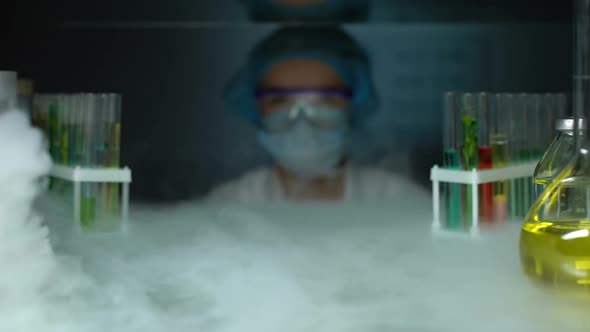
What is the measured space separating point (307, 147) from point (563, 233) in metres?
0.75

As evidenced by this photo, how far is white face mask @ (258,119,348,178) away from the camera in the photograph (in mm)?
1235

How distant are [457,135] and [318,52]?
0.42 meters

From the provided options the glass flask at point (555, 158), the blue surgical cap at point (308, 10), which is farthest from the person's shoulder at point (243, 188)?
the glass flask at point (555, 158)

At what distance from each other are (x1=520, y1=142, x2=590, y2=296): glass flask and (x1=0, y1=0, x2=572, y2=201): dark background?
61 cm

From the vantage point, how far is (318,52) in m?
1.27

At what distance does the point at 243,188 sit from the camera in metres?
1.23

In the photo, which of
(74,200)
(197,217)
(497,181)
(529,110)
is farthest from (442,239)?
(74,200)

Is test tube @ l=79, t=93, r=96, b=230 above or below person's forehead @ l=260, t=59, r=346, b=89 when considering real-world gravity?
below

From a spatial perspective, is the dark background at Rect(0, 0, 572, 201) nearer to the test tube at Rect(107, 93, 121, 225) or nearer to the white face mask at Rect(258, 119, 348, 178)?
the white face mask at Rect(258, 119, 348, 178)

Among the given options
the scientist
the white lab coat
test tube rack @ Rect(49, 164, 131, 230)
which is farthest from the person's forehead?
test tube rack @ Rect(49, 164, 131, 230)

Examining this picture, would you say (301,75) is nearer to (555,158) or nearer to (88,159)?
(88,159)

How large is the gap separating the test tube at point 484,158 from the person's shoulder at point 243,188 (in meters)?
0.45

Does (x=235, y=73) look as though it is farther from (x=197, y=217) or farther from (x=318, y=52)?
(x=197, y=217)

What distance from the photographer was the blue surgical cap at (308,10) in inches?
47.8
